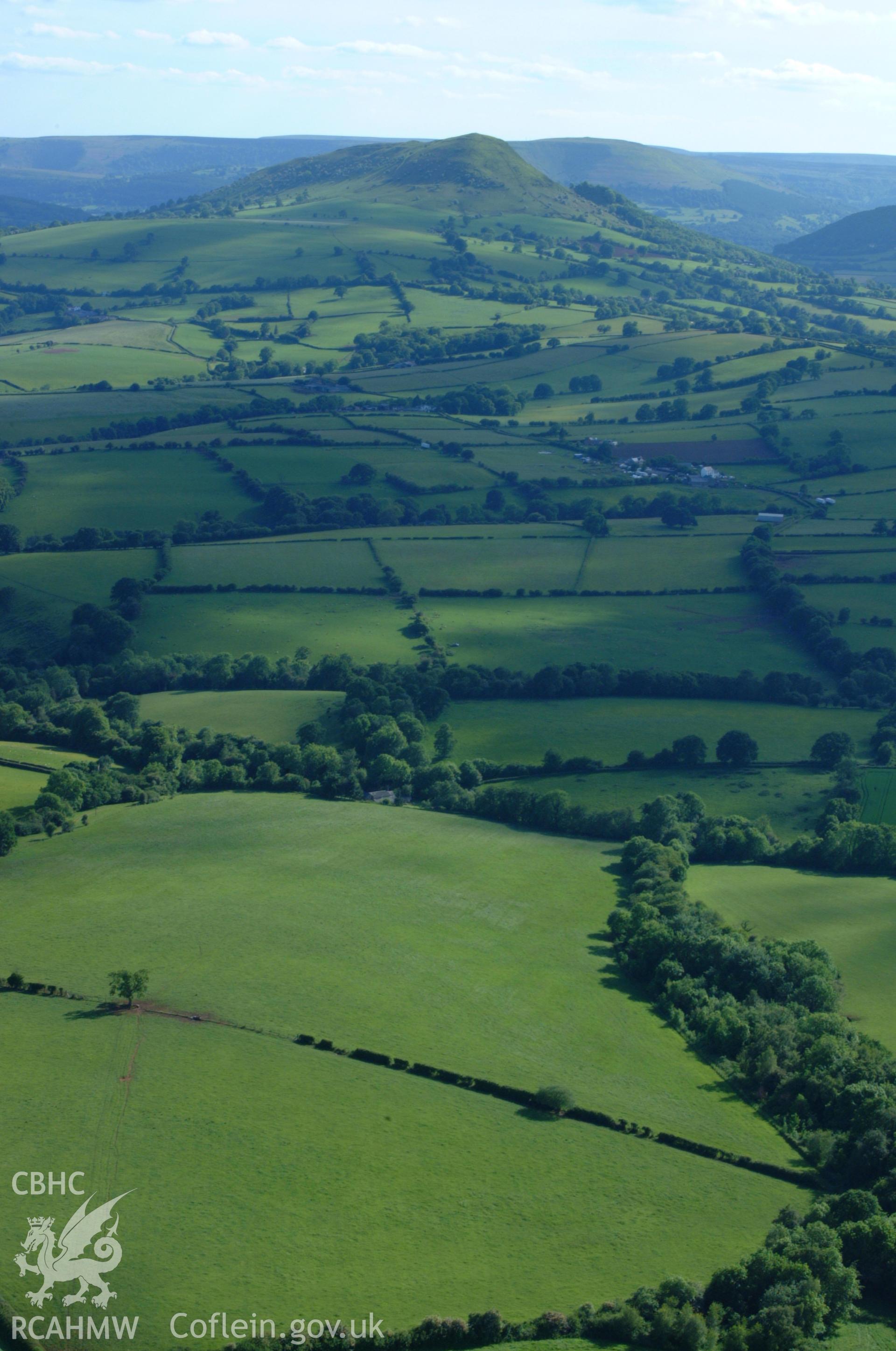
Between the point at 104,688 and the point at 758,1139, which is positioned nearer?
the point at 758,1139

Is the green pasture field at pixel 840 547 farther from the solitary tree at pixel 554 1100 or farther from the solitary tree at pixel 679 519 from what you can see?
the solitary tree at pixel 554 1100

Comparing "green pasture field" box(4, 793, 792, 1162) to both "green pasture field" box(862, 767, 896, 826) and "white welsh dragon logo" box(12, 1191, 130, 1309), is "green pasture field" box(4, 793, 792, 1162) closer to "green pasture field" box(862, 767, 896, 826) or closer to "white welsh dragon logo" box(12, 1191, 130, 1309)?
"white welsh dragon logo" box(12, 1191, 130, 1309)

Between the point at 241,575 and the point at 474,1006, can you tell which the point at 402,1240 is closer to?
the point at 474,1006

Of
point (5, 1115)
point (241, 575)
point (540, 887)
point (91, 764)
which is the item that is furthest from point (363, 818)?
point (241, 575)

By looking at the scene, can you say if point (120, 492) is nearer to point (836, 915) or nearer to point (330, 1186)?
point (836, 915)

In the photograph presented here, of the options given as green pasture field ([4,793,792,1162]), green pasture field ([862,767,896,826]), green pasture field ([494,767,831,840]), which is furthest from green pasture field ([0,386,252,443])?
green pasture field ([862,767,896,826])

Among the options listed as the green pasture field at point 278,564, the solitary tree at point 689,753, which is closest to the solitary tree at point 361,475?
the green pasture field at point 278,564

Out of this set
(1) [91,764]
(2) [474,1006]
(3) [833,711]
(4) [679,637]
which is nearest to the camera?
(2) [474,1006]
